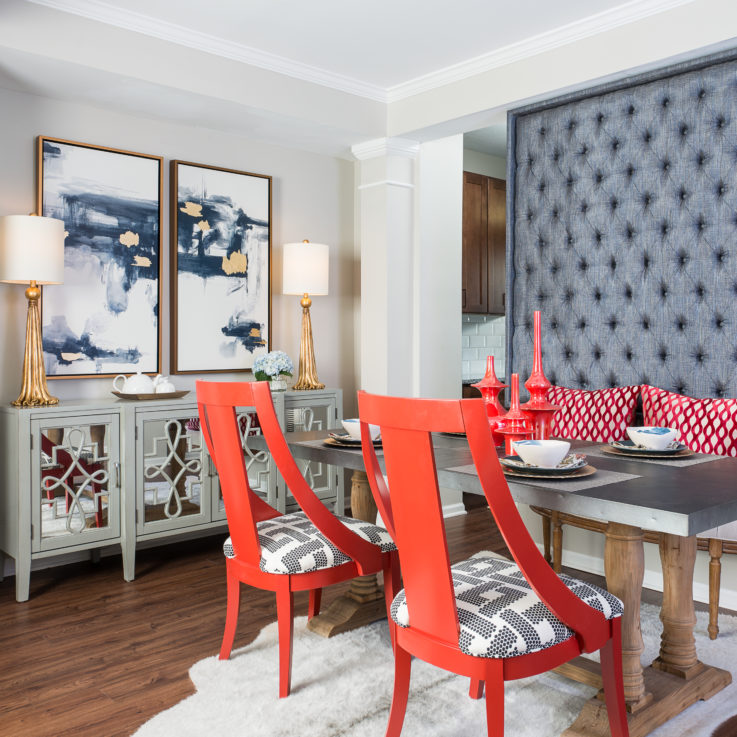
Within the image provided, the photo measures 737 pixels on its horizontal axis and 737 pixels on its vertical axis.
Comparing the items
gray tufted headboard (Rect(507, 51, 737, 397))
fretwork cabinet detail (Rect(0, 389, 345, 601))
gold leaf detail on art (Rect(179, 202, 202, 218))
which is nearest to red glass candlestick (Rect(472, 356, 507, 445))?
gray tufted headboard (Rect(507, 51, 737, 397))

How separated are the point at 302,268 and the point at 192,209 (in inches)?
25.1

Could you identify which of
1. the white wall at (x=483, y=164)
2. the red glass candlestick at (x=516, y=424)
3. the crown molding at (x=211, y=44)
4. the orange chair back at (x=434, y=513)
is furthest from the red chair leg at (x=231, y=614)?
the white wall at (x=483, y=164)

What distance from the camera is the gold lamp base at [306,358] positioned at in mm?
3959

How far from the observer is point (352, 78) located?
3.73 metres

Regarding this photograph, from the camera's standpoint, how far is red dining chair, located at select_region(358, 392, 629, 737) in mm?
1355

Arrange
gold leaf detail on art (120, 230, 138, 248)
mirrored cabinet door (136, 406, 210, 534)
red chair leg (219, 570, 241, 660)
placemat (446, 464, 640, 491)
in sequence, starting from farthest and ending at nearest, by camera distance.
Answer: gold leaf detail on art (120, 230, 138, 248) → mirrored cabinet door (136, 406, 210, 534) → red chair leg (219, 570, 241, 660) → placemat (446, 464, 640, 491)

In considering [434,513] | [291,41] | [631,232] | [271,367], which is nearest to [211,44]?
[291,41]

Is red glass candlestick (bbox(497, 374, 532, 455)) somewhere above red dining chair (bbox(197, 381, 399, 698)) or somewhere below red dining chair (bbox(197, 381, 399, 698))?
above

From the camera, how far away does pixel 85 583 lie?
3.11m

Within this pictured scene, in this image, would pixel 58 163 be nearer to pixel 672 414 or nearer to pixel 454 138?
pixel 454 138

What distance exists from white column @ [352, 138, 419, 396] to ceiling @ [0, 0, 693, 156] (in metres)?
0.33

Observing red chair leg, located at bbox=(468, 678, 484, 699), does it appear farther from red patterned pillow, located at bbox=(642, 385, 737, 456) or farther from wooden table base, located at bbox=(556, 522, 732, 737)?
red patterned pillow, located at bbox=(642, 385, 737, 456)

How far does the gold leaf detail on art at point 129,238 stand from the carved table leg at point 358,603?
172 centimetres

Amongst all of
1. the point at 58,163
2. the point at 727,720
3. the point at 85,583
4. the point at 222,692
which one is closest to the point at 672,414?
the point at 727,720
